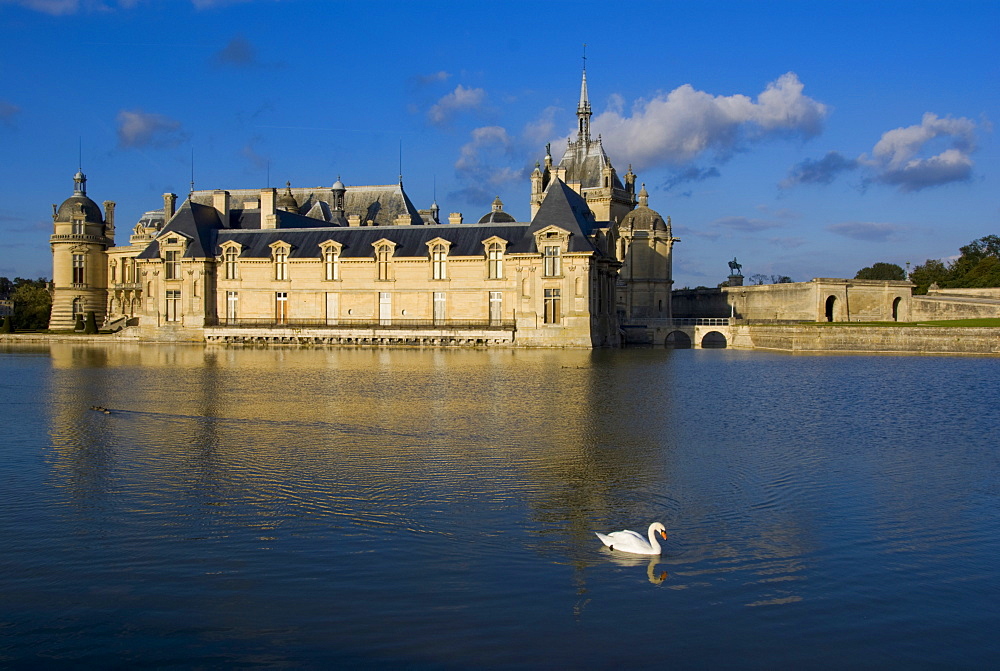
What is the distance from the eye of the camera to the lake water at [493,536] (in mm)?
8203

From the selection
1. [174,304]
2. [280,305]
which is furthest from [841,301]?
[174,304]

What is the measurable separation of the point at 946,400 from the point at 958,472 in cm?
1247

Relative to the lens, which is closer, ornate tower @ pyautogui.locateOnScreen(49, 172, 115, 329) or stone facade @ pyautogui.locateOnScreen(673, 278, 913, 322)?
stone facade @ pyautogui.locateOnScreen(673, 278, 913, 322)

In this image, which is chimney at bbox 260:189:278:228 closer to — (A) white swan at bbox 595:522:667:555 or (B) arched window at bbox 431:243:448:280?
(B) arched window at bbox 431:243:448:280

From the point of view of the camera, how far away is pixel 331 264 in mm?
62188

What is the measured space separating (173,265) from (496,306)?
82.0ft

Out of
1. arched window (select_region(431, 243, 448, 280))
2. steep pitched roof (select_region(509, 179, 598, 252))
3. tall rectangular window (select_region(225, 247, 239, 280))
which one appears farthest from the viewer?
tall rectangular window (select_region(225, 247, 239, 280))

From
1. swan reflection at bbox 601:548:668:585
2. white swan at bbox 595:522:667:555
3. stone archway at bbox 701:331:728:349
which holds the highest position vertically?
stone archway at bbox 701:331:728:349

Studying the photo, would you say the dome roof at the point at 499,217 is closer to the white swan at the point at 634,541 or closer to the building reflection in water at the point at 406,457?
the building reflection in water at the point at 406,457

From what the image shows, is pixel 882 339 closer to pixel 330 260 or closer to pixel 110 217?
pixel 330 260

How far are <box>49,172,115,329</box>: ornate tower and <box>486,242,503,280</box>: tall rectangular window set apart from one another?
41.7 m

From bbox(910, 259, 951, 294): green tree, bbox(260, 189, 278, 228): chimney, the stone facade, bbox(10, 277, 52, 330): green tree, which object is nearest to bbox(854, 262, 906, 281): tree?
bbox(910, 259, 951, 294): green tree

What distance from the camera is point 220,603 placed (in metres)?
9.03

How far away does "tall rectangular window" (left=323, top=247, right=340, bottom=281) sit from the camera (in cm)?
6200
